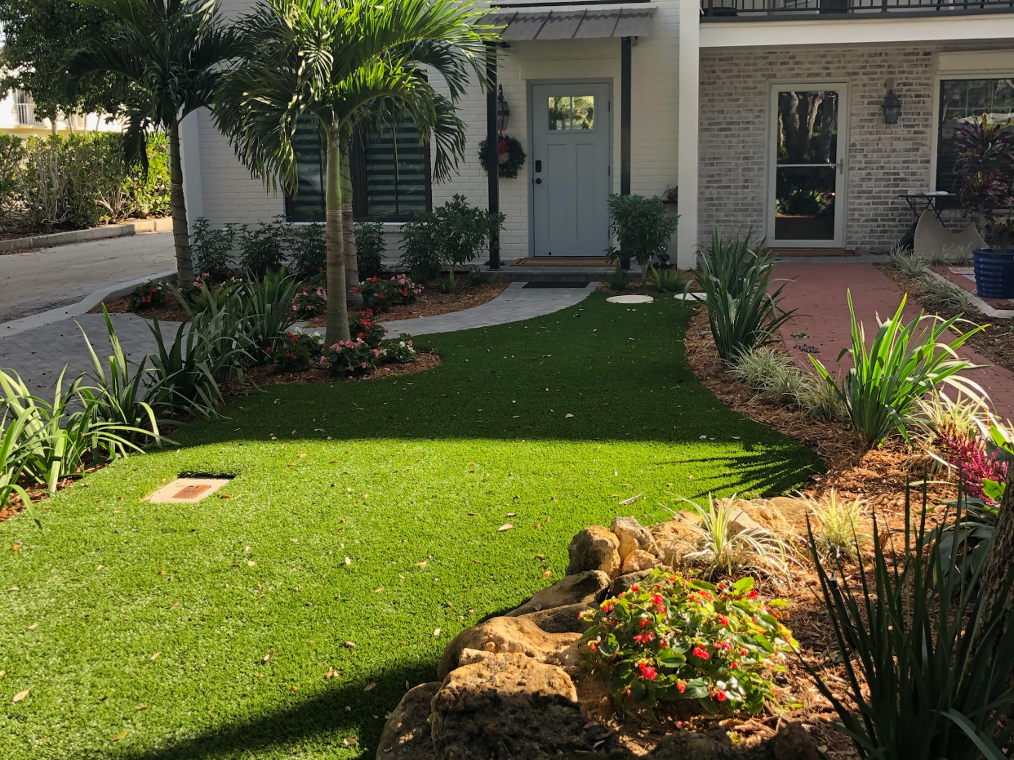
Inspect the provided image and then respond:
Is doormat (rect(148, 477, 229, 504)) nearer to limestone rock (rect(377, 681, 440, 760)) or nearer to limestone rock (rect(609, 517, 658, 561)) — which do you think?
limestone rock (rect(609, 517, 658, 561))

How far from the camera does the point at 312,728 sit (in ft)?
9.95

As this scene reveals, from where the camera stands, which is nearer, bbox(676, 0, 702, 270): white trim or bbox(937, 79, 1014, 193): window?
bbox(676, 0, 702, 270): white trim

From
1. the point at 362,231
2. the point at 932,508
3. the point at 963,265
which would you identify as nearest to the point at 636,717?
the point at 932,508

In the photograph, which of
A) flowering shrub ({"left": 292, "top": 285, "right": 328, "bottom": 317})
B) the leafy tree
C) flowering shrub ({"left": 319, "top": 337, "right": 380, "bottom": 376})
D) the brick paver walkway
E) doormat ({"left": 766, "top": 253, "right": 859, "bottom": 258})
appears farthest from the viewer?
the leafy tree

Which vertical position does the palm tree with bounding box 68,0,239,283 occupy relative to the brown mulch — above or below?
above

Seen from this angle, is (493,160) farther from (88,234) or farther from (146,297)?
(88,234)

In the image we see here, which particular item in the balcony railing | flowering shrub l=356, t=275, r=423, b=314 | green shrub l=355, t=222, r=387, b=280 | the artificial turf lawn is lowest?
the artificial turf lawn

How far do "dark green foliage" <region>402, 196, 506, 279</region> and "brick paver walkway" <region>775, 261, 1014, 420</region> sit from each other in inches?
153

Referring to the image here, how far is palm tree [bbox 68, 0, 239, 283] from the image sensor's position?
9852 millimetres

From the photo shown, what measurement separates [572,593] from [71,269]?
14292 mm

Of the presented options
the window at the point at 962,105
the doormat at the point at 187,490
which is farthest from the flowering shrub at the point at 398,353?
the window at the point at 962,105

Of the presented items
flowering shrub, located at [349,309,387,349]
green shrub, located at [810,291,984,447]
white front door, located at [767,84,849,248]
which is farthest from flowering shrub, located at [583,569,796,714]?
white front door, located at [767,84,849,248]

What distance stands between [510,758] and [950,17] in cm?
1246

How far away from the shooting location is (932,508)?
394 cm
